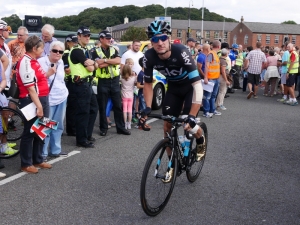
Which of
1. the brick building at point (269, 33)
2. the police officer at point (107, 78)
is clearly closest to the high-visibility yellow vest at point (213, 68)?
the police officer at point (107, 78)

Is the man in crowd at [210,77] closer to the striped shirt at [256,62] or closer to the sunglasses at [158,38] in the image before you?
the striped shirt at [256,62]

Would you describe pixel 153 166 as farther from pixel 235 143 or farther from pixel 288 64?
pixel 288 64

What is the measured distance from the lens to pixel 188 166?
16.5 feet

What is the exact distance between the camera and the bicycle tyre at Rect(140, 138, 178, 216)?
13.2 ft

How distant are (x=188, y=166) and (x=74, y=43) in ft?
11.2

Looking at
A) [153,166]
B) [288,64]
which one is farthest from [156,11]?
[153,166]

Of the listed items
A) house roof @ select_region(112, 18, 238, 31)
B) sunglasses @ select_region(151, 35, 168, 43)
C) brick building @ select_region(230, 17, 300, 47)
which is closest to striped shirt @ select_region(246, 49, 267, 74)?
sunglasses @ select_region(151, 35, 168, 43)

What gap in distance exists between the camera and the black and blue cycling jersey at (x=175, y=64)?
4512 millimetres

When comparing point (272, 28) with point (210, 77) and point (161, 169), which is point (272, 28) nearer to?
point (210, 77)

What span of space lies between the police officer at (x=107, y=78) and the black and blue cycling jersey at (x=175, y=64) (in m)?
3.02

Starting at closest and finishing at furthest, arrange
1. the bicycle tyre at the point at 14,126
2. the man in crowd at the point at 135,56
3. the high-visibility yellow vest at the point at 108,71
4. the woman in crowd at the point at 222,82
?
the bicycle tyre at the point at 14,126 < the high-visibility yellow vest at the point at 108,71 < the man in crowd at the point at 135,56 < the woman in crowd at the point at 222,82

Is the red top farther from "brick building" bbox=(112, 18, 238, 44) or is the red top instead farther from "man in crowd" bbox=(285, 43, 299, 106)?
"brick building" bbox=(112, 18, 238, 44)

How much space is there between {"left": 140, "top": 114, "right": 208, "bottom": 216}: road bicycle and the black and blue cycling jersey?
0.68m

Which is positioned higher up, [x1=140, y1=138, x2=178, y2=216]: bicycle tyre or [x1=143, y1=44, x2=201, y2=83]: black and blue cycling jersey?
[x1=143, y1=44, x2=201, y2=83]: black and blue cycling jersey
